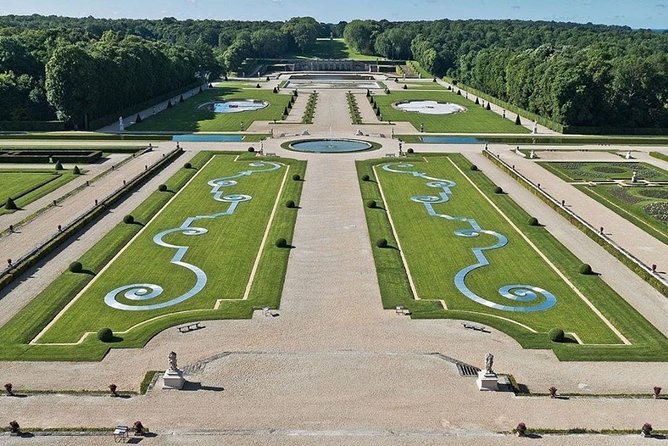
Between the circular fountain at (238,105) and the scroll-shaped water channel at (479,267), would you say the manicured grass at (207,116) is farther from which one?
the scroll-shaped water channel at (479,267)

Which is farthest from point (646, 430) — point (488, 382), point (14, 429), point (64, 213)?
point (64, 213)

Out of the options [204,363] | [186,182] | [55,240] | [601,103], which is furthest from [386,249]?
[601,103]

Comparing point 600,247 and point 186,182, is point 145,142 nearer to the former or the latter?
point 186,182

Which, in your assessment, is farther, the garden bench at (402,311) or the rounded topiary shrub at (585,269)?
the rounded topiary shrub at (585,269)

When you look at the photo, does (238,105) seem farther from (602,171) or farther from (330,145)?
(602,171)

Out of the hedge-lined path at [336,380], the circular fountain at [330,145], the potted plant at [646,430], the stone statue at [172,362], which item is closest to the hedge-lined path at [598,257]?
the hedge-lined path at [336,380]

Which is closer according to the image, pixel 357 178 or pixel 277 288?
pixel 277 288
